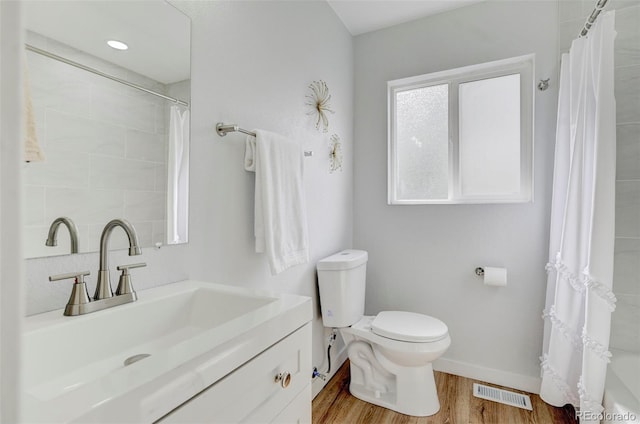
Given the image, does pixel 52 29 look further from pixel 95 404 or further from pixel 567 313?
pixel 567 313

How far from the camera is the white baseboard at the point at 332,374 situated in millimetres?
1887

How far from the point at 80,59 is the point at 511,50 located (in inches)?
90.5

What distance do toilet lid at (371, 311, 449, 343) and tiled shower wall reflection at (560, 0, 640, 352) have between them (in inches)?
37.8

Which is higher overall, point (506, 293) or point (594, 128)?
point (594, 128)

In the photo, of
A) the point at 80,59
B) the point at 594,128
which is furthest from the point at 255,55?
the point at 594,128

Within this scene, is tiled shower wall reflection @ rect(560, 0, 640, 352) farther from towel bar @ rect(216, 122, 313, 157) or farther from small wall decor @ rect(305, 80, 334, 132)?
towel bar @ rect(216, 122, 313, 157)

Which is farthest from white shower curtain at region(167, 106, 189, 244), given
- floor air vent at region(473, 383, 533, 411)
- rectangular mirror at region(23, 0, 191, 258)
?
floor air vent at region(473, 383, 533, 411)

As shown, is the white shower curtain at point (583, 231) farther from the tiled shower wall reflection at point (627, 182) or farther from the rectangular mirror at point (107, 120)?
the rectangular mirror at point (107, 120)

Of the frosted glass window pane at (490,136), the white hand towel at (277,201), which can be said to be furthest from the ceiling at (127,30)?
the frosted glass window pane at (490,136)

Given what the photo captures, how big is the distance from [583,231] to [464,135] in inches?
38.2

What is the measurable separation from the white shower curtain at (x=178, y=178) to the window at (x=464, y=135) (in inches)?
64.2

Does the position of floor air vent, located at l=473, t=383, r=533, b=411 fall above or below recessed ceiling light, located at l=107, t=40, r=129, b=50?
below

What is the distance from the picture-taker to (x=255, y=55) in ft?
4.64

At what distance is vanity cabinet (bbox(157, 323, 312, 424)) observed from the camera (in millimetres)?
588
